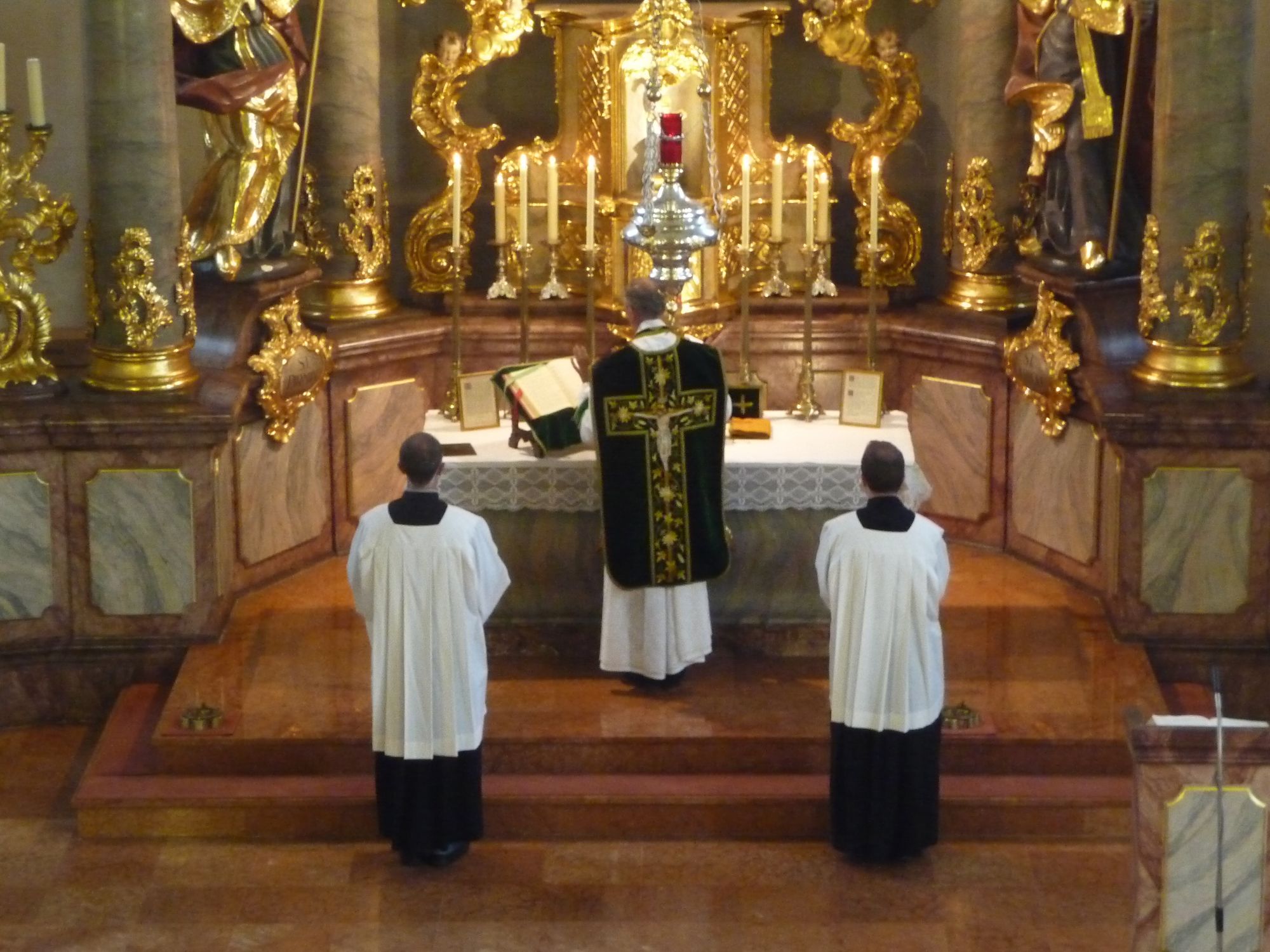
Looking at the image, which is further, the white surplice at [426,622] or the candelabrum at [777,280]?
the candelabrum at [777,280]

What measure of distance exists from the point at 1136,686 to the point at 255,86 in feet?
14.4

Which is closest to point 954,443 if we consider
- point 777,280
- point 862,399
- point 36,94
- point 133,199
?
point 777,280

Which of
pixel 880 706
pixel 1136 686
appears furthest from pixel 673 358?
pixel 1136 686

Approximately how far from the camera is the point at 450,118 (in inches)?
447

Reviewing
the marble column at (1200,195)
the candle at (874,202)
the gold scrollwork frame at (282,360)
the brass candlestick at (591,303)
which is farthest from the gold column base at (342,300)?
the marble column at (1200,195)

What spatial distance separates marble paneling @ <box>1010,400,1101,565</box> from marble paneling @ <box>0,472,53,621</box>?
4.23 metres

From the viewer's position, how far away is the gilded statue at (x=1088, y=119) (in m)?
10.1

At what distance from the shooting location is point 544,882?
8.13 m

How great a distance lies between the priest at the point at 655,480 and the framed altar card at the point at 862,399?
945 mm

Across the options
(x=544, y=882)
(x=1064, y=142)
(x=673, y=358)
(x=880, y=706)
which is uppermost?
(x=1064, y=142)

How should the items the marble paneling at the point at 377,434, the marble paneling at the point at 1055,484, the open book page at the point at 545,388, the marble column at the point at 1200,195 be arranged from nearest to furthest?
1. the open book page at the point at 545,388
2. the marble column at the point at 1200,195
3. the marble paneling at the point at 1055,484
4. the marble paneling at the point at 377,434

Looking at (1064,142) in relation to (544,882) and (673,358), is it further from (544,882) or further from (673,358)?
(544,882)

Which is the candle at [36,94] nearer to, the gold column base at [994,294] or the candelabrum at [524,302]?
the candelabrum at [524,302]

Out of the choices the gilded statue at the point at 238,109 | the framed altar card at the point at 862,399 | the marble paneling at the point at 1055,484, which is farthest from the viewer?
the marble paneling at the point at 1055,484
